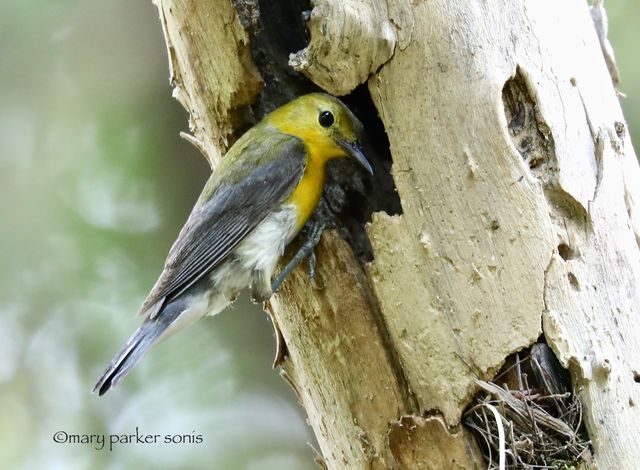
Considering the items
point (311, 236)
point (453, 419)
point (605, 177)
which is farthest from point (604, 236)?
point (311, 236)

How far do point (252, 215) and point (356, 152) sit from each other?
45 centimetres

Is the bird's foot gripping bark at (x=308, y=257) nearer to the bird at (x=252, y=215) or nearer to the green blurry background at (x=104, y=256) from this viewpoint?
the bird at (x=252, y=215)

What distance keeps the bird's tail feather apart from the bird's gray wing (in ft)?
0.22

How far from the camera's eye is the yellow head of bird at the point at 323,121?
3168 millimetres

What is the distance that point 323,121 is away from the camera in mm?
3182

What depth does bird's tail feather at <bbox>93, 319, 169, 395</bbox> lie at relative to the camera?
2744mm

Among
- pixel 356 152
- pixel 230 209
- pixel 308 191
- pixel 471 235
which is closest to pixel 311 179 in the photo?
pixel 308 191

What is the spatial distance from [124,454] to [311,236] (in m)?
2.70

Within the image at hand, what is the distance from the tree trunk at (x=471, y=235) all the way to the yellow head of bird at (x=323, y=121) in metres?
0.44

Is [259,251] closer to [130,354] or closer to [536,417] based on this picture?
[130,354]

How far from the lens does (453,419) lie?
253 centimetres

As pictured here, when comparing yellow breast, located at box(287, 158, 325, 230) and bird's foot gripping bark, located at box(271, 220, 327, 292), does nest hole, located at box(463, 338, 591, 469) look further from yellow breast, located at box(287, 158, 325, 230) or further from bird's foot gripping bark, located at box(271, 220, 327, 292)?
yellow breast, located at box(287, 158, 325, 230)

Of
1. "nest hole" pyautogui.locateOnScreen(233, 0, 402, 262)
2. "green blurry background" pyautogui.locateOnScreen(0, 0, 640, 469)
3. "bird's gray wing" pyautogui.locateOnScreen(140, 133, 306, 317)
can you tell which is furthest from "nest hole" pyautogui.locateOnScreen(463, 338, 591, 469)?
"green blurry background" pyautogui.locateOnScreen(0, 0, 640, 469)

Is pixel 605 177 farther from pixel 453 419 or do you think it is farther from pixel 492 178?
pixel 453 419
